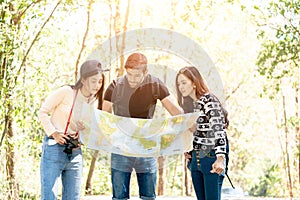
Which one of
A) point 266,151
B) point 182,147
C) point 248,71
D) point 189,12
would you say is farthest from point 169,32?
point 266,151

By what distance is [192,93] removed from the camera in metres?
2.37

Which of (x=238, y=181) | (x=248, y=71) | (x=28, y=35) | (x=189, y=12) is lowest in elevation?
(x=238, y=181)

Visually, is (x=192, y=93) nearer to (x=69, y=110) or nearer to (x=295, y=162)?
(x=69, y=110)

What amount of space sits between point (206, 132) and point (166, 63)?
2.76 meters

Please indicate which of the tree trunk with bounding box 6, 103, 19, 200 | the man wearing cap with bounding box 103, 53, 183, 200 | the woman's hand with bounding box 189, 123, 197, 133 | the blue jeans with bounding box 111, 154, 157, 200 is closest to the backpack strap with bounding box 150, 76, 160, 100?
the man wearing cap with bounding box 103, 53, 183, 200

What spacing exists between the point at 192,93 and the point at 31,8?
2.28 meters

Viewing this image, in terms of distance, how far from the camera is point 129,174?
2455mm

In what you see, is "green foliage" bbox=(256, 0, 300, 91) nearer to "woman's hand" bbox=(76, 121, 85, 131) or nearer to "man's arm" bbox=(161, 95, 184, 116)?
"man's arm" bbox=(161, 95, 184, 116)

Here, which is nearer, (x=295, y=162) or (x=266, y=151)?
(x=295, y=162)

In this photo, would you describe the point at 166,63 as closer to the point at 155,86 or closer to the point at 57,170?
the point at 155,86

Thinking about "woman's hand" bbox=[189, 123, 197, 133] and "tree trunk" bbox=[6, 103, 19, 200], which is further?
"tree trunk" bbox=[6, 103, 19, 200]

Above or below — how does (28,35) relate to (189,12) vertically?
below

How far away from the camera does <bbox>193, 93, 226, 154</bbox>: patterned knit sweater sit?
228 centimetres

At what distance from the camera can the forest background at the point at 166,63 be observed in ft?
13.8
